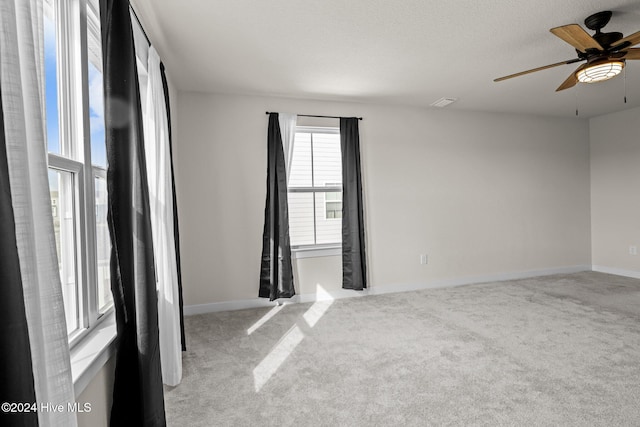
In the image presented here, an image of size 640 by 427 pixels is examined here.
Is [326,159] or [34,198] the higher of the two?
[326,159]

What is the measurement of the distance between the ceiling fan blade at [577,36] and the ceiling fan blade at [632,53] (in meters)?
0.19

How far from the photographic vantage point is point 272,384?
2.26 m

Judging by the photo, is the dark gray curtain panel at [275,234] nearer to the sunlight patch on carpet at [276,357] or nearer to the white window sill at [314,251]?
the white window sill at [314,251]

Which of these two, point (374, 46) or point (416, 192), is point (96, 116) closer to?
point (374, 46)

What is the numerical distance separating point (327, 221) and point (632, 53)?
3.19 m

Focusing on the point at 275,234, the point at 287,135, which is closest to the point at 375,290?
the point at 275,234

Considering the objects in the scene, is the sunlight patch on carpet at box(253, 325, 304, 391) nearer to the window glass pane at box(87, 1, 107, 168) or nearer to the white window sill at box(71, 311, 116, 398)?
the white window sill at box(71, 311, 116, 398)

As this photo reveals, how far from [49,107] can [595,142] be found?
7.01 metres

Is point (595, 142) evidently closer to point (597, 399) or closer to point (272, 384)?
point (597, 399)

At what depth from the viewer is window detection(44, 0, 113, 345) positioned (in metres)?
1.39

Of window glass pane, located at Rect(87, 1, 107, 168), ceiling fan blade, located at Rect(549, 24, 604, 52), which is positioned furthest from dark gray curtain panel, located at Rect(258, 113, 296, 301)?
ceiling fan blade, located at Rect(549, 24, 604, 52)

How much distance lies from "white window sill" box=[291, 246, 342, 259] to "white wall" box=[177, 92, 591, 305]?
11 cm

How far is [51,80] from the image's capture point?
4.53 feet

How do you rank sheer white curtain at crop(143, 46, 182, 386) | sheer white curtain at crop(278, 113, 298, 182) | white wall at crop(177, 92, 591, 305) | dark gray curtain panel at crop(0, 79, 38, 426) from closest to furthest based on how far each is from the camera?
dark gray curtain panel at crop(0, 79, 38, 426)
sheer white curtain at crop(143, 46, 182, 386)
white wall at crop(177, 92, 591, 305)
sheer white curtain at crop(278, 113, 298, 182)
